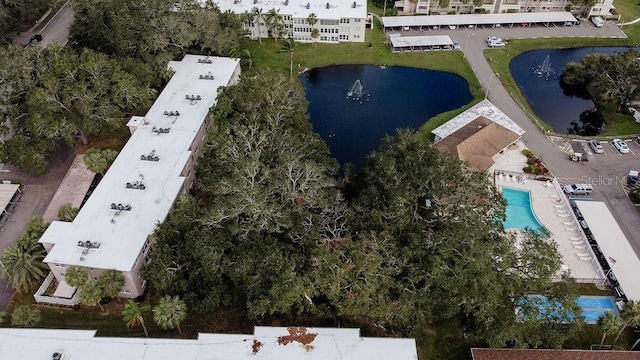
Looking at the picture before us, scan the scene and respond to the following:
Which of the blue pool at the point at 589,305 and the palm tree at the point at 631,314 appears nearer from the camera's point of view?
the palm tree at the point at 631,314

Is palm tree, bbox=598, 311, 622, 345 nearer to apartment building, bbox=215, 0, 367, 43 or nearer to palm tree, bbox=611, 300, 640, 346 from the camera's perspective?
palm tree, bbox=611, 300, 640, 346

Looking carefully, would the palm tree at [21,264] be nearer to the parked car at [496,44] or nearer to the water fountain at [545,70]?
the parked car at [496,44]

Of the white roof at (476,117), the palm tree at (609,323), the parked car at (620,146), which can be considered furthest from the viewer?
the white roof at (476,117)

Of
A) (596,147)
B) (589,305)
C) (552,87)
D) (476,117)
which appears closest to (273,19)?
(476,117)

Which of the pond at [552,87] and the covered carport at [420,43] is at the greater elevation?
the covered carport at [420,43]

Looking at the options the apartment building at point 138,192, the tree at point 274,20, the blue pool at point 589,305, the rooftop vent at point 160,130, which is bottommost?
the blue pool at point 589,305

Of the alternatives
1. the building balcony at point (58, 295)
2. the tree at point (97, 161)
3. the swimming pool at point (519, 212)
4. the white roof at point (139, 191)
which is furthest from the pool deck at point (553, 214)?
the building balcony at point (58, 295)

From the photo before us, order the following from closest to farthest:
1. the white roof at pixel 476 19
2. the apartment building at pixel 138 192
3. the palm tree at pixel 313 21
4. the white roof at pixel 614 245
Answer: the apartment building at pixel 138 192 < the white roof at pixel 614 245 < the palm tree at pixel 313 21 < the white roof at pixel 476 19

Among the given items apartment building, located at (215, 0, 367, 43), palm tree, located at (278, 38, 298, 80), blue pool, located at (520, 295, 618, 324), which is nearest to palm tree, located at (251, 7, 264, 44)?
apartment building, located at (215, 0, 367, 43)
